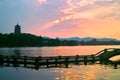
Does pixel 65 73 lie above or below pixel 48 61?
below

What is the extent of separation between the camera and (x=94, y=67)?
52750mm

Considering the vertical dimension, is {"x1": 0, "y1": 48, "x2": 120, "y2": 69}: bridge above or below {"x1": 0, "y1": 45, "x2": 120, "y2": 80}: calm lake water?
above

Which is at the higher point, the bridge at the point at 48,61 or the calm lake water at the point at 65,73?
the bridge at the point at 48,61

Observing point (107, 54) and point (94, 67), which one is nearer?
point (94, 67)

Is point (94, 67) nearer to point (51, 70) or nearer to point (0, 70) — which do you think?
point (51, 70)

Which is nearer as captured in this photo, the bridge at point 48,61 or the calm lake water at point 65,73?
the calm lake water at point 65,73

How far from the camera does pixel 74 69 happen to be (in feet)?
164

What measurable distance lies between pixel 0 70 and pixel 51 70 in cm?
857

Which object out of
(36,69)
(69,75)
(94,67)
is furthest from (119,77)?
(36,69)

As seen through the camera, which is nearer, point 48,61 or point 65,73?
point 65,73

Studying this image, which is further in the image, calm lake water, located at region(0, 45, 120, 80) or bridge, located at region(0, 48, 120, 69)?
bridge, located at region(0, 48, 120, 69)

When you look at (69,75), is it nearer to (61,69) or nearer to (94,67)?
(61,69)

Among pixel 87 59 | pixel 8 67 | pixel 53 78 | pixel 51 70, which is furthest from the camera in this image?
pixel 87 59

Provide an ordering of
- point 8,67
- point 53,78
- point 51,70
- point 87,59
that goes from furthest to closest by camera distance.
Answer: point 87,59
point 8,67
point 51,70
point 53,78
